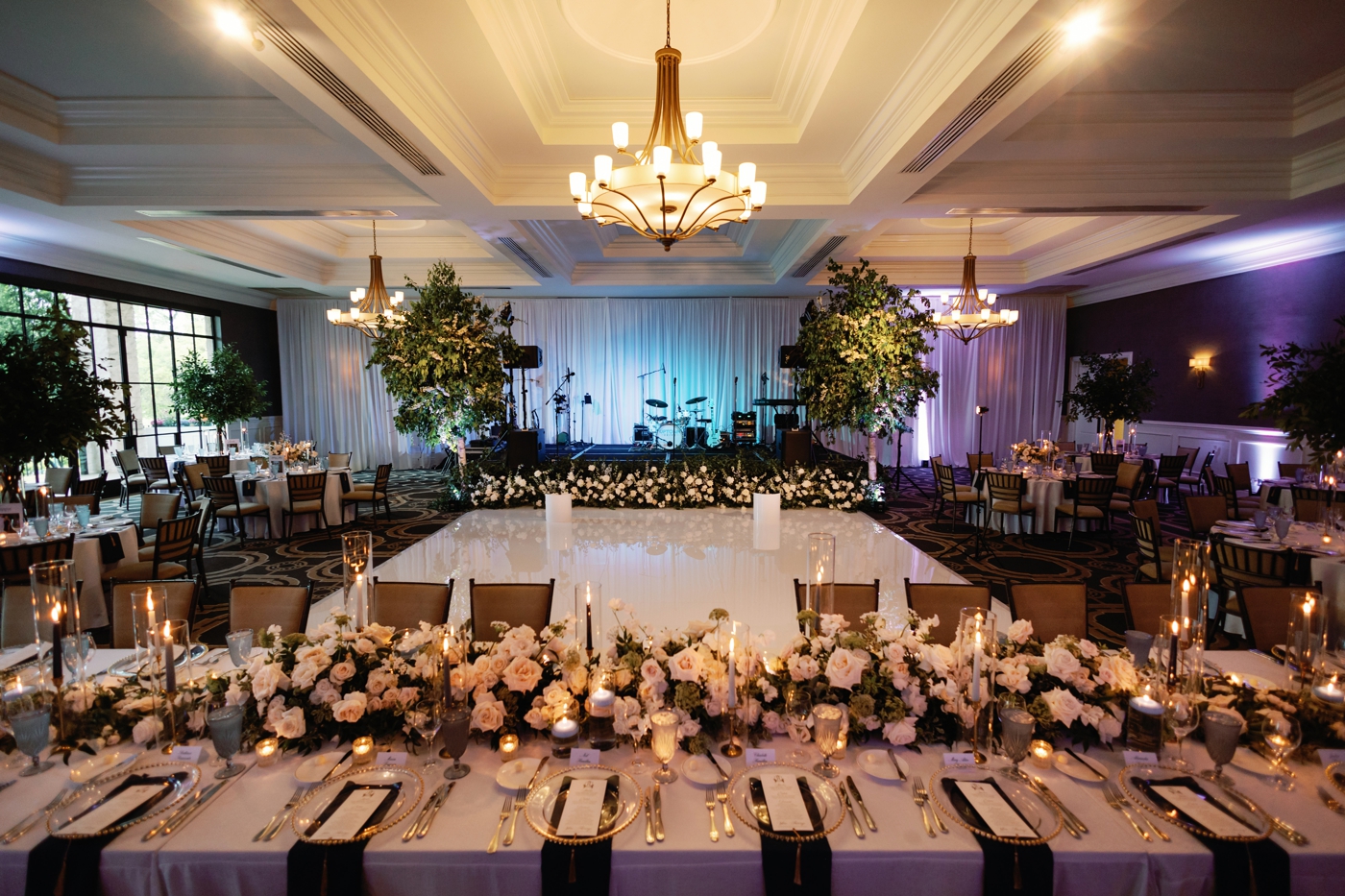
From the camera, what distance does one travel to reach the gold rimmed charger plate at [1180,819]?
1.42 m

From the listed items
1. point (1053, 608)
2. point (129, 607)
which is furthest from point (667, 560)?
point (129, 607)

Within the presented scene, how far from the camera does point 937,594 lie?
9.62ft

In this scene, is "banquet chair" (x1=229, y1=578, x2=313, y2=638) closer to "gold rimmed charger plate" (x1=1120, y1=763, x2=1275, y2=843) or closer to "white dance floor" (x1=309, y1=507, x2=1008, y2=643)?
"white dance floor" (x1=309, y1=507, x2=1008, y2=643)

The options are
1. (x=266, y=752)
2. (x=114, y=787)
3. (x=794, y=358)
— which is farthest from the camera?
(x=794, y=358)

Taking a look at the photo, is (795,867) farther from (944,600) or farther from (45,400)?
(45,400)

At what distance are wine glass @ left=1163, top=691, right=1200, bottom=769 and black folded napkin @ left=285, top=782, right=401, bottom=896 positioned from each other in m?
2.17

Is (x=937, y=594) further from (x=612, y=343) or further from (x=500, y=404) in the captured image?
(x=612, y=343)

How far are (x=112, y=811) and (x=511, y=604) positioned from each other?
1651 mm

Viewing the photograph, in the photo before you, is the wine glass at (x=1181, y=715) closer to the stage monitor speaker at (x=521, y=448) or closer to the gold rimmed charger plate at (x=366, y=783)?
the gold rimmed charger plate at (x=366, y=783)

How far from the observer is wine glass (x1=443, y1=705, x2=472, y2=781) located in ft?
5.45

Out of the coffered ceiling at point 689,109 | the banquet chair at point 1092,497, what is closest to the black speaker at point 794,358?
the coffered ceiling at point 689,109

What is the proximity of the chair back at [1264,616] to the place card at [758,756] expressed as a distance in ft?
8.73

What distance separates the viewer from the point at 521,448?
8391 millimetres

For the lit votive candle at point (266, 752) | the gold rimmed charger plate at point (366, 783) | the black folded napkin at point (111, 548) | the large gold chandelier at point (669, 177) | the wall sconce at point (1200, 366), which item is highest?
the large gold chandelier at point (669, 177)
